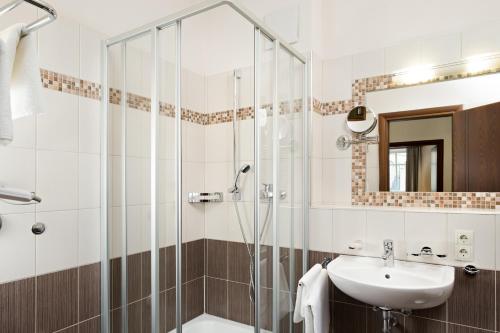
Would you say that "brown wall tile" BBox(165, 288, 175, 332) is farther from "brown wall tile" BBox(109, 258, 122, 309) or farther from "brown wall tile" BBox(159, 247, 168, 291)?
"brown wall tile" BBox(109, 258, 122, 309)

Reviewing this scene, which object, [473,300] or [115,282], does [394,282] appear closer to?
[473,300]

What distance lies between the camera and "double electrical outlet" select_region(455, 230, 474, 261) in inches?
62.4

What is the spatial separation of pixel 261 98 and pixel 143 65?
0.61m

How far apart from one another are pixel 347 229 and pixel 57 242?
1.55 meters

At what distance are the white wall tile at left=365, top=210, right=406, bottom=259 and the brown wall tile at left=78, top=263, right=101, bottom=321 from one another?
4.91 feet

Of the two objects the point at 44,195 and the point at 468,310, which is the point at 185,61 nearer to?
the point at 44,195

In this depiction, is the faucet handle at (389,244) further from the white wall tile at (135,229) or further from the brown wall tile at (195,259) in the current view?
the white wall tile at (135,229)

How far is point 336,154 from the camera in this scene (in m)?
2.16

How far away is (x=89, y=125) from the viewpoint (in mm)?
1692

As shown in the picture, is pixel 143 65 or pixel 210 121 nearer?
pixel 143 65

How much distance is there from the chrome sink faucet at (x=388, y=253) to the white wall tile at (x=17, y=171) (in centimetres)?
175

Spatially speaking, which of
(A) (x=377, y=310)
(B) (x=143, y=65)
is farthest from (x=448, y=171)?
(B) (x=143, y=65)

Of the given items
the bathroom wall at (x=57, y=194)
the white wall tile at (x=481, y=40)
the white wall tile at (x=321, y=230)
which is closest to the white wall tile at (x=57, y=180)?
the bathroom wall at (x=57, y=194)

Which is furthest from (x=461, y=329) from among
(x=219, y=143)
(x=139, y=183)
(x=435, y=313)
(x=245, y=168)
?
(x=139, y=183)
